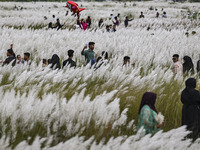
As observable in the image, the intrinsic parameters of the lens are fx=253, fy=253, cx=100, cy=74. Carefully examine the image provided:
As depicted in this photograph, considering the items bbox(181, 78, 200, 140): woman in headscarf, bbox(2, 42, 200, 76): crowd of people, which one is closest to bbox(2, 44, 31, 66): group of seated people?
bbox(2, 42, 200, 76): crowd of people

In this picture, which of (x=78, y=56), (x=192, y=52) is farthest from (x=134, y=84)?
(x=192, y=52)

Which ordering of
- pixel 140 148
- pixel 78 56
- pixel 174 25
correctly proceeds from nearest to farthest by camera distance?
pixel 140 148, pixel 78 56, pixel 174 25

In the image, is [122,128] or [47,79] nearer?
[122,128]

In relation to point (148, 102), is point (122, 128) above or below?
below

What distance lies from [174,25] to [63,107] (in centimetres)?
2089

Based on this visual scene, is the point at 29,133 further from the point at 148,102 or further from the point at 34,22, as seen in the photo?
the point at 34,22

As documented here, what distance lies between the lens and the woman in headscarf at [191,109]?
3.77 meters

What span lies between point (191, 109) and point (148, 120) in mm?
963

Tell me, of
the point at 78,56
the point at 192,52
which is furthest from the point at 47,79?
the point at 192,52

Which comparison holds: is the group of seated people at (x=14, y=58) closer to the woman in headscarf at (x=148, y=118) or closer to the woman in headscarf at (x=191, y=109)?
Result: the woman in headscarf at (x=148, y=118)

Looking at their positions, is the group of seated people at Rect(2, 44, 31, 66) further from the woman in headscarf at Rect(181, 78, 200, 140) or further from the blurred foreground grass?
the woman in headscarf at Rect(181, 78, 200, 140)

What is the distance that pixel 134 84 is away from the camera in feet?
15.2

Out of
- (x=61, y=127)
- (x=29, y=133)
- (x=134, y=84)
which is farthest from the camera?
(x=134, y=84)

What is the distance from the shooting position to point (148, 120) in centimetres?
328
